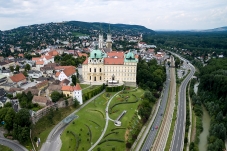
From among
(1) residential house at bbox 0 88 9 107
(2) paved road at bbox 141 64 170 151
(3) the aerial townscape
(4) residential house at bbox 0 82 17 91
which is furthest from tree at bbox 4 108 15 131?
(2) paved road at bbox 141 64 170 151

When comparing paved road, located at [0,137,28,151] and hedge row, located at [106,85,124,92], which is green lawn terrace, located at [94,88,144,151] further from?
paved road, located at [0,137,28,151]

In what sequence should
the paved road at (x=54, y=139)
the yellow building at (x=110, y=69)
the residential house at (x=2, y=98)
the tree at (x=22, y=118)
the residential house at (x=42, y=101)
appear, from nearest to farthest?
the paved road at (x=54, y=139), the tree at (x=22, y=118), the residential house at (x=42, y=101), the residential house at (x=2, y=98), the yellow building at (x=110, y=69)

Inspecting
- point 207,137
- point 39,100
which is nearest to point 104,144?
point 39,100

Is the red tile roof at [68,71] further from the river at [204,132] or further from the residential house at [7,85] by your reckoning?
the river at [204,132]

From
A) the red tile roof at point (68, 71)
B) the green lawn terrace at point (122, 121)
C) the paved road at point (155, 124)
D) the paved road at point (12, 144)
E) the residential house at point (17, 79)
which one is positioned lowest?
the paved road at point (155, 124)

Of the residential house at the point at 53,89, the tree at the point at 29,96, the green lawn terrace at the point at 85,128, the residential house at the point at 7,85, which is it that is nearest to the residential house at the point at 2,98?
the residential house at the point at 7,85

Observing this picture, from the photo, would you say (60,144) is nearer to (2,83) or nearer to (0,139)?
(0,139)

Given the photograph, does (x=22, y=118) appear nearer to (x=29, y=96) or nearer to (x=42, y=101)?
(x=42, y=101)
